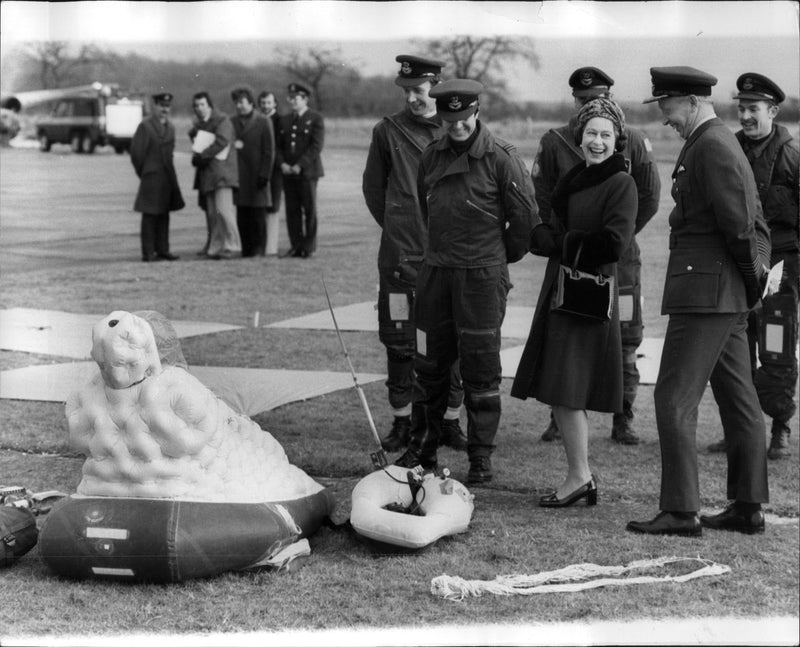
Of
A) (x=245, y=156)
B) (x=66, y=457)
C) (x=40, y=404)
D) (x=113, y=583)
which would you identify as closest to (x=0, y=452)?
(x=66, y=457)

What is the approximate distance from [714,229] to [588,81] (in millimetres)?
1335

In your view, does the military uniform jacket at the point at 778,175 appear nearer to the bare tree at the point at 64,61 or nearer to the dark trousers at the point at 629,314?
the dark trousers at the point at 629,314

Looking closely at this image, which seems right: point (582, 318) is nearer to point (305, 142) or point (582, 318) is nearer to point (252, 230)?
point (305, 142)

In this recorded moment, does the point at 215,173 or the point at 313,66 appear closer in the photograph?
the point at 313,66

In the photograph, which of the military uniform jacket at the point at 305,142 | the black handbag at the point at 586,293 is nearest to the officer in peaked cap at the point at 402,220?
the black handbag at the point at 586,293

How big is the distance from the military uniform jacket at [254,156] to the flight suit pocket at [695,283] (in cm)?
728

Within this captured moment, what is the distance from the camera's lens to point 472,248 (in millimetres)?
5043

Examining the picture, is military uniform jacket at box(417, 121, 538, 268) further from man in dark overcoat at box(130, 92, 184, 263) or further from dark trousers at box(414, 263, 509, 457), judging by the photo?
man in dark overcoat at box(130, 92, 184, 263)

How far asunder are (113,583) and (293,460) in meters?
1.58

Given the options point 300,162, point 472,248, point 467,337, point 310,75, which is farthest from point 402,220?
point 300,162

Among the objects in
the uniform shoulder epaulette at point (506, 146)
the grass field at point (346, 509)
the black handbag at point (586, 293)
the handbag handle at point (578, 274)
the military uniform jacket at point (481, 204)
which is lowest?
the grass field at point (346, 509)

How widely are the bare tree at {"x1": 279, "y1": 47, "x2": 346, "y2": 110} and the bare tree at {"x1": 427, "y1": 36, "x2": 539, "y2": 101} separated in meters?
1.56

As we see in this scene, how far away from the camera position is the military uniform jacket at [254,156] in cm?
1116

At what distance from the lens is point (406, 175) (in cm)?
564
